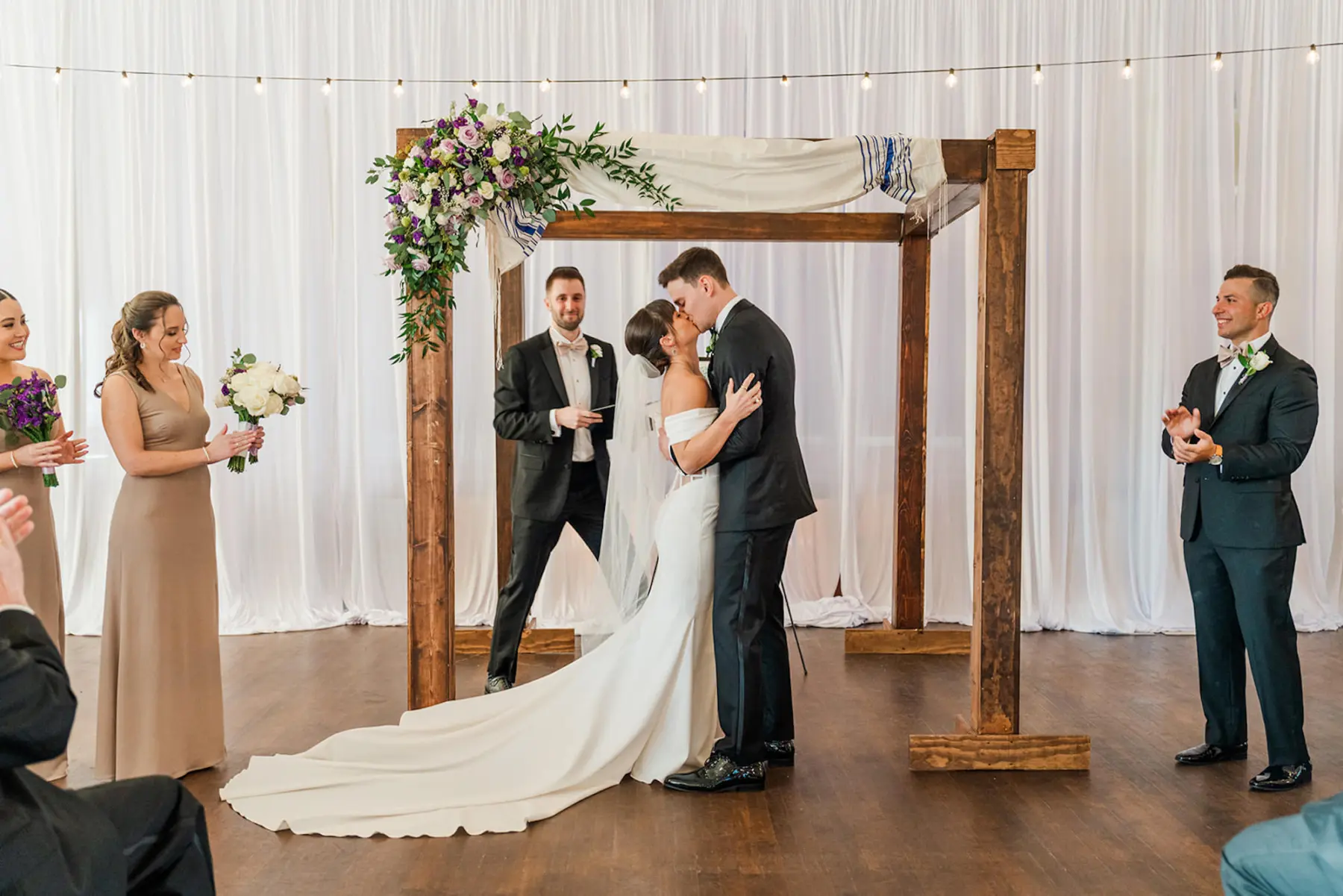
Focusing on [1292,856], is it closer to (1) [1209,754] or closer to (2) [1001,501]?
(2) [1001,501]

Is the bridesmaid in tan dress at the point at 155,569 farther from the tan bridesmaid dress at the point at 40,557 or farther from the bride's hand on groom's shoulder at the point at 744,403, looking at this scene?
the bride's hand on groom's shoulder at the point at 744,403

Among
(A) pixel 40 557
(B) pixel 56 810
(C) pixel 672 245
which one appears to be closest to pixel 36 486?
(A) pixel 40 557

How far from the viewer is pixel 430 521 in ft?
13.4

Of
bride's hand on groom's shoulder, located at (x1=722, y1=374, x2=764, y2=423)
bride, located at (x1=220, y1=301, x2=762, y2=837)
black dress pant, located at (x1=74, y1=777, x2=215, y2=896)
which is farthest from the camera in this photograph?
bride's hand on groom's shoulder, located at (x1=722, y1=374, x2=764, y2=423)

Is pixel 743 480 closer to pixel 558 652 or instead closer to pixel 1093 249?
pixel 558 652

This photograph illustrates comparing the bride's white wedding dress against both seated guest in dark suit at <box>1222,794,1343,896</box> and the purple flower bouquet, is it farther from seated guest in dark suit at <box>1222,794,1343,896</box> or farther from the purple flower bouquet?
seated guest in dark suit at <box>1222,794,1343,896</box>

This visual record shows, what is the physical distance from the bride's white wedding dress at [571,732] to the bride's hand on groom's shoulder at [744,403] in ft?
0.59

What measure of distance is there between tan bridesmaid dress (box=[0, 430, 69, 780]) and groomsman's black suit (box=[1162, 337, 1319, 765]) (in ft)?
13.0

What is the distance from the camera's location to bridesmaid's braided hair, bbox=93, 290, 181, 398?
12.9 feet

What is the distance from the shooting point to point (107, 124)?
22.1ft

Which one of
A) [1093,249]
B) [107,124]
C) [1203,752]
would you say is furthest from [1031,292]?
[107,124]

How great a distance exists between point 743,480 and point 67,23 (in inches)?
210

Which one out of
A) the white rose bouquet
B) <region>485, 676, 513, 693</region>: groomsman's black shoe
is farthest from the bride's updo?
<region>485, 676, 513, 693</region>: groomsman's black shoe

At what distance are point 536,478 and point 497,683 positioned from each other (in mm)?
917
